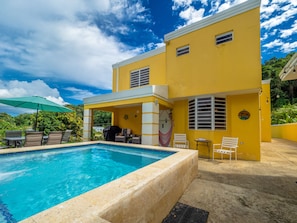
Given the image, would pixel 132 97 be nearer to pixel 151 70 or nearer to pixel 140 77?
pixel 151 70

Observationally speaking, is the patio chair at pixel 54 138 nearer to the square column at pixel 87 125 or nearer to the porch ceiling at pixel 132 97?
the square column at pixel 87 125

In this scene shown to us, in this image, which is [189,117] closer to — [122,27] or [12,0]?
[122,27]

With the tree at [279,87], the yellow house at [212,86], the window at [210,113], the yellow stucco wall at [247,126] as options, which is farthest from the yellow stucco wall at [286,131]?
the window at [210,113]

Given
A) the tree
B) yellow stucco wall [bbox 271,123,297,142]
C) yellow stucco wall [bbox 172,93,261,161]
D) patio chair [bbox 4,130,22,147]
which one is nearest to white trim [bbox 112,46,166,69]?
yellow stucco wall [bbox 172,93,261,161]

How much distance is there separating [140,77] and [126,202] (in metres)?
11.0

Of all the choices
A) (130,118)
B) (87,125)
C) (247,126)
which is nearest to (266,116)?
(247,126)

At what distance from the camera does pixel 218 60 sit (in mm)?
7820

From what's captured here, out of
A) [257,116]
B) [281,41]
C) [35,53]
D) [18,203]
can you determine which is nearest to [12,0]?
[35,53]

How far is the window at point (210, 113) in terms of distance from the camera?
8102 mm

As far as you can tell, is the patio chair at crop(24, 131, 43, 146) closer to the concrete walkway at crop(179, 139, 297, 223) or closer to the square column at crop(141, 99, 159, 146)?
the square column at crop(141, 99, 159, 146)

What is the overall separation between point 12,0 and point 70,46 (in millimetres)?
5294

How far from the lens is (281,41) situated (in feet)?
120

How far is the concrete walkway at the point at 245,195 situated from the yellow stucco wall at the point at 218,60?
398cm

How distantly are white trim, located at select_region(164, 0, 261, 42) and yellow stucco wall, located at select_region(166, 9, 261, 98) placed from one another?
182mm
